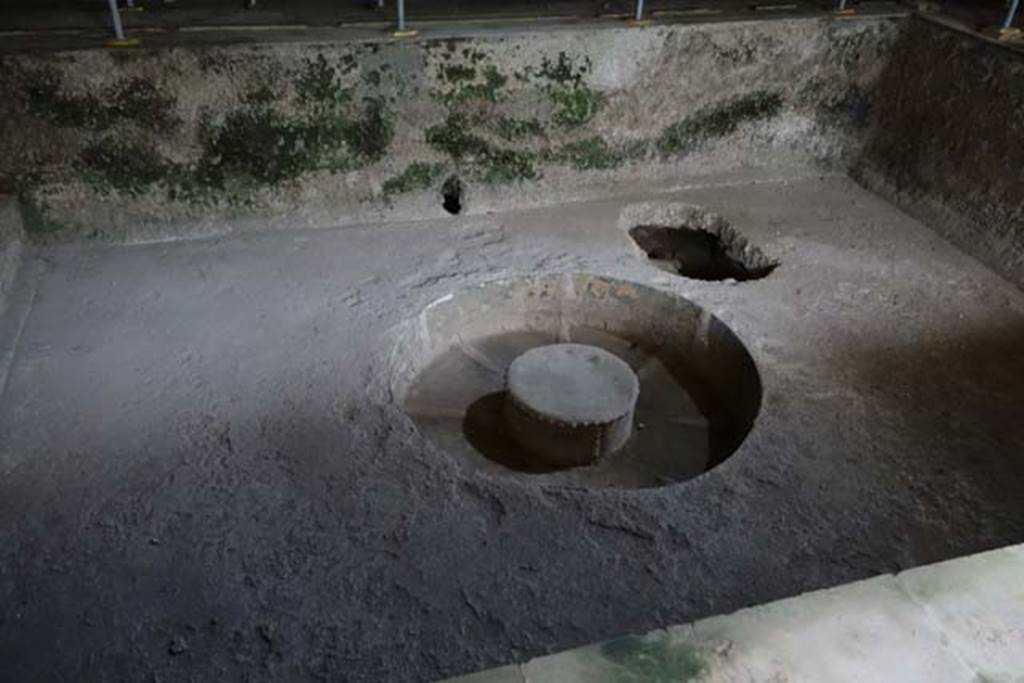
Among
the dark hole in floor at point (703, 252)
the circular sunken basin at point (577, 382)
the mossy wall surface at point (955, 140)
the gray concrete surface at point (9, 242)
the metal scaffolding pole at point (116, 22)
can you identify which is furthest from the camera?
the dark hole in floor at point (703, 252)

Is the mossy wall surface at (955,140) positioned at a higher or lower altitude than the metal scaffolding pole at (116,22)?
lower

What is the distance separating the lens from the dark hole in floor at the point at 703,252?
5192 mm

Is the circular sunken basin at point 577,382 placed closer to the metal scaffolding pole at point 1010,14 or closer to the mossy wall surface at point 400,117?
the mossy wall surface at point 400,117

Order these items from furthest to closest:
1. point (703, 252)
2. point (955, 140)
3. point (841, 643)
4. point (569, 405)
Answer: point (703, 252)
point (955, 140)
point (569, 405)
point (841, 643)

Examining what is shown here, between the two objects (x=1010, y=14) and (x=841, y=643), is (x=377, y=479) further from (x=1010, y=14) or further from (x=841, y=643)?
(x=1010, y=14)

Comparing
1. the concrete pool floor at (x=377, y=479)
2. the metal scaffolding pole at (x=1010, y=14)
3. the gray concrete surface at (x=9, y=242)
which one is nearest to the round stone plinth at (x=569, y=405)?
the concrete pool floor at (x=377, y=479)

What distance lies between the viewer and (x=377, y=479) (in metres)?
3.21

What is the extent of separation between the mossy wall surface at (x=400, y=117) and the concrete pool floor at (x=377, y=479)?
390 mm

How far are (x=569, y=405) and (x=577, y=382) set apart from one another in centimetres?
20

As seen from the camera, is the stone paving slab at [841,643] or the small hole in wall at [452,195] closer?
the stone paving slab at [841,643]

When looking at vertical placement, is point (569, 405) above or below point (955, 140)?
below

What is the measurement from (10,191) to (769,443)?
4553 millimetres

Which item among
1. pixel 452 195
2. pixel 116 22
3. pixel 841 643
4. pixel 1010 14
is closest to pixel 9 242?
pixel 116 22

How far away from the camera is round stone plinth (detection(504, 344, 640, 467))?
398 cm
